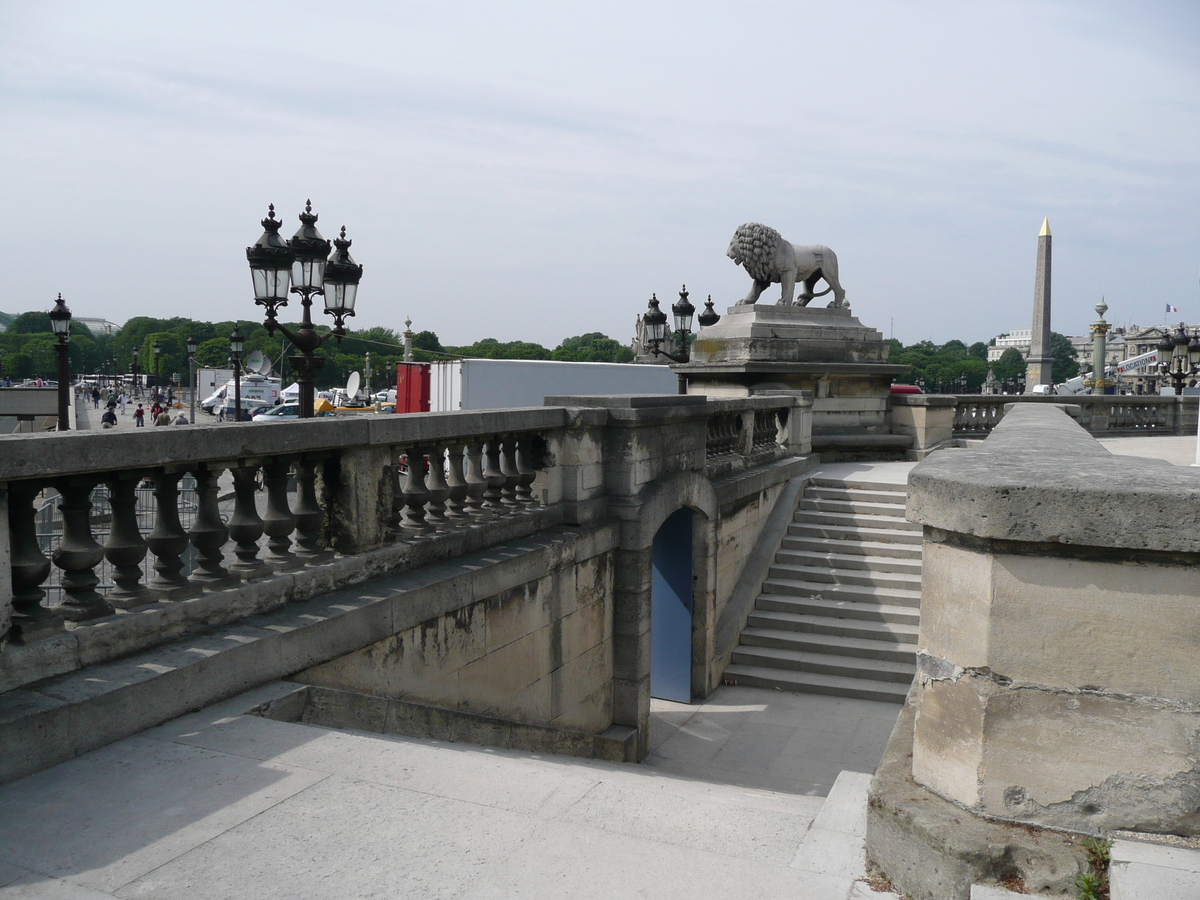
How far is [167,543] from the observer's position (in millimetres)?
3824

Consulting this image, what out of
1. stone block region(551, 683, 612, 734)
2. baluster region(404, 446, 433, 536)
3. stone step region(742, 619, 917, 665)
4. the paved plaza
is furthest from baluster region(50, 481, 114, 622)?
stone step region(742, 619, 917, 665)

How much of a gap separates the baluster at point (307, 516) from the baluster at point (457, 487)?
1.08 m

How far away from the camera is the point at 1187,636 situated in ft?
7.42

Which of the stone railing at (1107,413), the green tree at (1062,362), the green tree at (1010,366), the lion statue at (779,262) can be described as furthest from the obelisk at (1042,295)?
the green tree at (1010,366)

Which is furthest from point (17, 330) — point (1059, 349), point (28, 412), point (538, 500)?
point (1059, 349)

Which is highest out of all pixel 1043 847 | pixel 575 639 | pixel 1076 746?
pixel 1076 746

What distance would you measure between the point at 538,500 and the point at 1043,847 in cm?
460

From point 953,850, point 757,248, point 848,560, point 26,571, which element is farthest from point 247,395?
point 953,850

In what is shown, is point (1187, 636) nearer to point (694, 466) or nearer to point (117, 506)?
point (117, 506)

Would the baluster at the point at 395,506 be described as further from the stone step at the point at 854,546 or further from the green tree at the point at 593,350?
the green tree at the point at 593,350

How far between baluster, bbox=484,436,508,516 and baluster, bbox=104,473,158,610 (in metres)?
2.54

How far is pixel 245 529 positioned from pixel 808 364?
39.4ft

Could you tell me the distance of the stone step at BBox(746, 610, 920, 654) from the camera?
952cm

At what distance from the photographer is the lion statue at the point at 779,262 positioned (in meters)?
15.1
